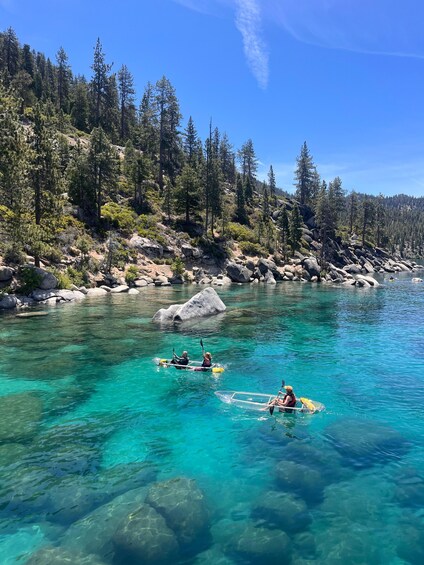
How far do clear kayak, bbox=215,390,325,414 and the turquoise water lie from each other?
35cm

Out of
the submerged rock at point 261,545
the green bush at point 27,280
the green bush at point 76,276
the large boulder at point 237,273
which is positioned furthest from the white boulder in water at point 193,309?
the large boulder at point 237,273

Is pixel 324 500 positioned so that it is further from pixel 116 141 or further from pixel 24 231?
pixel 116 141

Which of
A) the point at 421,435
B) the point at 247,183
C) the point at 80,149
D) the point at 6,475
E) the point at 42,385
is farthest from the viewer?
the point at 247,183

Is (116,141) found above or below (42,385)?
above

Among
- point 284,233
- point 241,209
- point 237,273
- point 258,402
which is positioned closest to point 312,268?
point 284,233

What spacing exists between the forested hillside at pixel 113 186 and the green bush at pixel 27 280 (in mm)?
2250

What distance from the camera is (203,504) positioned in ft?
33.0

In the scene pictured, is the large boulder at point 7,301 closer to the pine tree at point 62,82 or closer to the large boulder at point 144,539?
the large boulder at point 144,539

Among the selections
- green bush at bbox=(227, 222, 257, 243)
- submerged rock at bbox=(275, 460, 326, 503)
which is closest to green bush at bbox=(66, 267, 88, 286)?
green bush at bbox=(227, 222, 257, 243)

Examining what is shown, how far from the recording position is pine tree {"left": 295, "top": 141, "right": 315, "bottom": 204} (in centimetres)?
12644

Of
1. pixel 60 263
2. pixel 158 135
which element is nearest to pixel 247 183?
pixel 158 135

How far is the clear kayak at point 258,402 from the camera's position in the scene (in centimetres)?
1575

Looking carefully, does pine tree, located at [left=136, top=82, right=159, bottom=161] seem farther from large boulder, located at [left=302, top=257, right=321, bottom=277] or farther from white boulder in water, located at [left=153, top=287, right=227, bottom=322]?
white boulder in water, located at [left=153, top=287, right=227, bottom=322]

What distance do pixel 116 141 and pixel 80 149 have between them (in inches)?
1460
